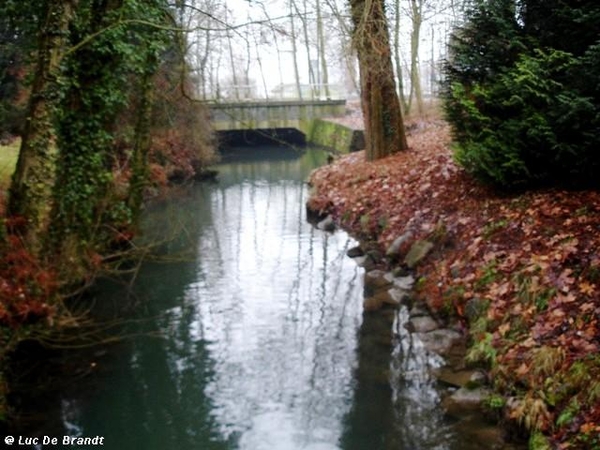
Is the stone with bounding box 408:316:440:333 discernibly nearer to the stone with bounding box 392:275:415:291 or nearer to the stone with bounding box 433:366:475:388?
the stone with bounding box 433:366:475:388

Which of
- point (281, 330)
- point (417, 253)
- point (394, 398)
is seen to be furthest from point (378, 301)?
point (394, 398)

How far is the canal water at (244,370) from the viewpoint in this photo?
622cm

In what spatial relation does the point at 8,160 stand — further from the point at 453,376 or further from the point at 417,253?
the point at 453,376

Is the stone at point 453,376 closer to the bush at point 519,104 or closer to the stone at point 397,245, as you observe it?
the bush at point 519,104

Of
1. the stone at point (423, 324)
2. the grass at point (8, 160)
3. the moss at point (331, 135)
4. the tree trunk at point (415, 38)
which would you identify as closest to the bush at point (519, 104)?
the stone at point (423, 324)

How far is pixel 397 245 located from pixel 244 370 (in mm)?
4418

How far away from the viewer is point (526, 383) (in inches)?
230

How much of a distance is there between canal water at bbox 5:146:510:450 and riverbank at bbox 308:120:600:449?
0.74 metres

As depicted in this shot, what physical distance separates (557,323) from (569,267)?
2.93ft

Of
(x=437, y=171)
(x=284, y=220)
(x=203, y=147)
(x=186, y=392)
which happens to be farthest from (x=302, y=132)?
(x=186, y=392)

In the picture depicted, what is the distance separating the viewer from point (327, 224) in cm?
1520

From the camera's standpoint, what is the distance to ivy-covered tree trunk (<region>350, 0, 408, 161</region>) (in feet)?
43.5

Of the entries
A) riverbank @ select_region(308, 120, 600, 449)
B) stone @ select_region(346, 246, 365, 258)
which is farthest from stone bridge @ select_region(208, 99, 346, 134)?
riverbank @ select_region(308, 120, 600, 449)

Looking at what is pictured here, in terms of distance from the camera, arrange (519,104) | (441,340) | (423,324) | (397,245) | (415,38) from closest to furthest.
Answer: (441,340) < (423,324) < (519,104) < (397,245) < (415,38)
